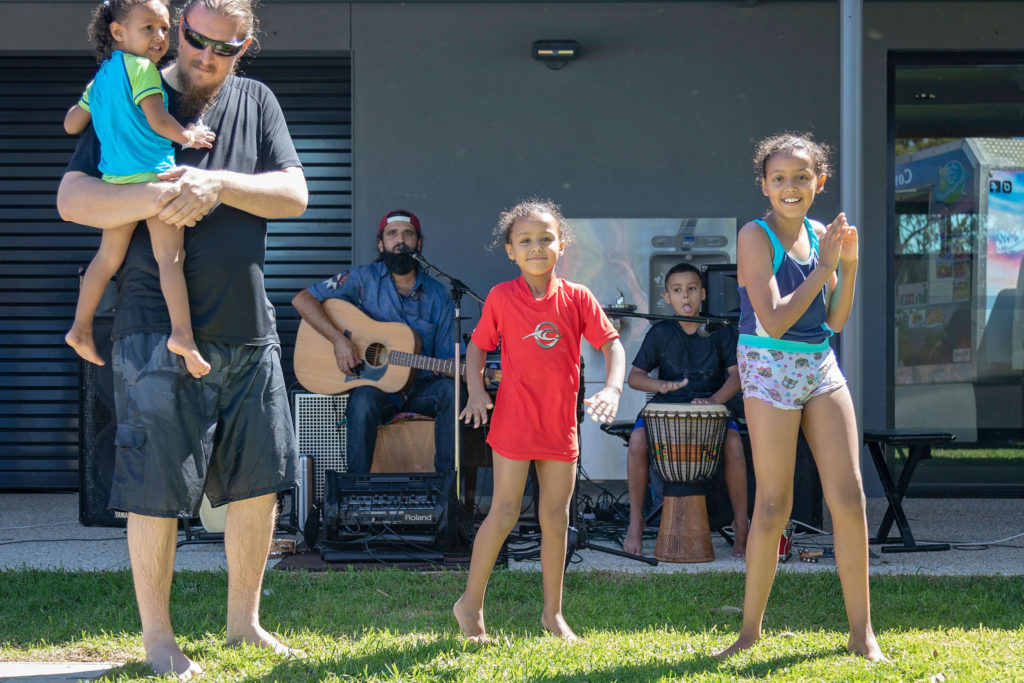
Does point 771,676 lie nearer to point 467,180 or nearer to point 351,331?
point 351,331

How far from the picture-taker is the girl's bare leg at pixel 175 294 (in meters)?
2.81

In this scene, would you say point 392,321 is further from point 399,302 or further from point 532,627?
point 532,627

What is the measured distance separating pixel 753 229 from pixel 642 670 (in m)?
1.37

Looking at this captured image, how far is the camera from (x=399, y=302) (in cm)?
557

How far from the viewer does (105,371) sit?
17.2 feet

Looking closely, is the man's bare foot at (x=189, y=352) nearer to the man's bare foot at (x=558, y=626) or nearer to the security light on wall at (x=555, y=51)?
the man's bare foot at (x=558, y=626)

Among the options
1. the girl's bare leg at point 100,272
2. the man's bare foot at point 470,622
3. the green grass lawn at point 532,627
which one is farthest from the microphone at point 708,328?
the girl's bare leg at point 100,272

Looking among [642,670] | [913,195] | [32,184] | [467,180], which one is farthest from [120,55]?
[913,195]

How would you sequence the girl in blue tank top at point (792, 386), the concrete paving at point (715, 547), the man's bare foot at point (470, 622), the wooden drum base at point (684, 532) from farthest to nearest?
the wooden drum base at point (684, 532) → the concrete paving at point (715, 547) → the man's bare foot at point (470, 622) → the girl in blue tank top at point (792, 386)

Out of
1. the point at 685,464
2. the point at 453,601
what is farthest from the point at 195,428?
the point at 685,464

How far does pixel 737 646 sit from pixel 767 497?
0.47m

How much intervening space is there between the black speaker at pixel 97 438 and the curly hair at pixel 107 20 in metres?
2.40

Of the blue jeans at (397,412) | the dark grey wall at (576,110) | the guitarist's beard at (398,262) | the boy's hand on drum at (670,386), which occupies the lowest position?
the blue jeans at (397,412)

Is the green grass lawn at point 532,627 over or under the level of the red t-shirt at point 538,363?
under
